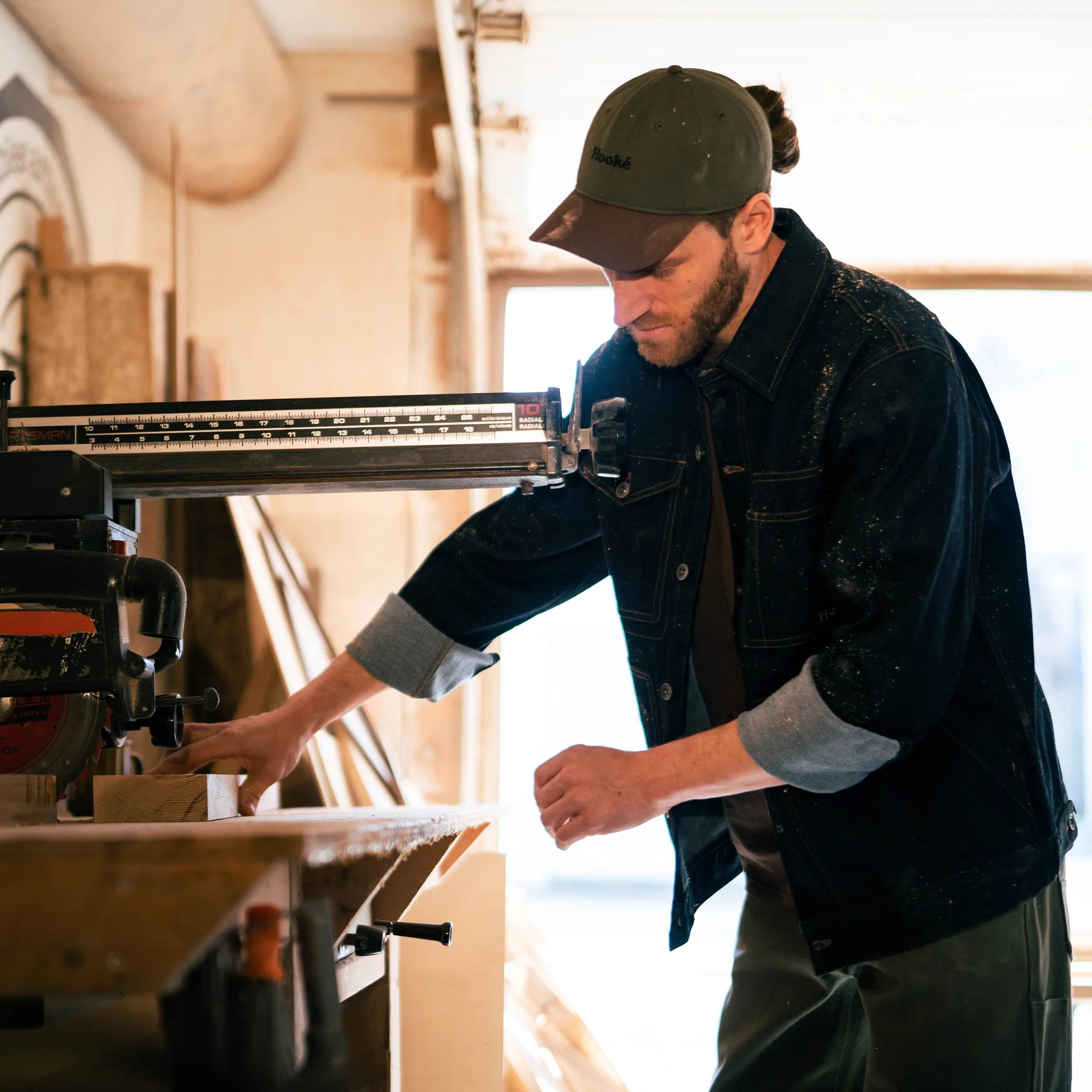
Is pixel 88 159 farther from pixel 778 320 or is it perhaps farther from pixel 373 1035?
pixel 373 1035

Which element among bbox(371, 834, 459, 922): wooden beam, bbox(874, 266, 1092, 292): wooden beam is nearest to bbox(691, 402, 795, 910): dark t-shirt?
bbox(371, 834, 459, 922): wooden beam

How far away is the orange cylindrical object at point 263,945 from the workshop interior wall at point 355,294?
2.08 meters

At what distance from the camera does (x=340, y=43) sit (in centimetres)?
261

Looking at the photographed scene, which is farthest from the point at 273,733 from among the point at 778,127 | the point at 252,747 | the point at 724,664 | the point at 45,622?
the point at 778,127

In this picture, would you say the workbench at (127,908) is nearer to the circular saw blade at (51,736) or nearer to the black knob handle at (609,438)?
the circular saw blade at (51,736)

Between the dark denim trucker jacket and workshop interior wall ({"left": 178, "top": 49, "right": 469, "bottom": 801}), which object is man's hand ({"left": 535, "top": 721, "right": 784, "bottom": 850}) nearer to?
the dark denim trucker jacket

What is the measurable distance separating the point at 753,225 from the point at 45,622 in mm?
817

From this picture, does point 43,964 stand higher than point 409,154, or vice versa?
point 409,154

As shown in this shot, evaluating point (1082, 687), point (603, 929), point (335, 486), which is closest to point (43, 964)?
point (335, 486)

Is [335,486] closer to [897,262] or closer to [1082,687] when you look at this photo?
[897,262]

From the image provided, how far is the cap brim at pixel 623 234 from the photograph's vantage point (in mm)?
1131

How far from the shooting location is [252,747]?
1.30 metres

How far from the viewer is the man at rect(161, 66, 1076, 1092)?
1.01 metres

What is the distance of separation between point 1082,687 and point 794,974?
2.29 meters
